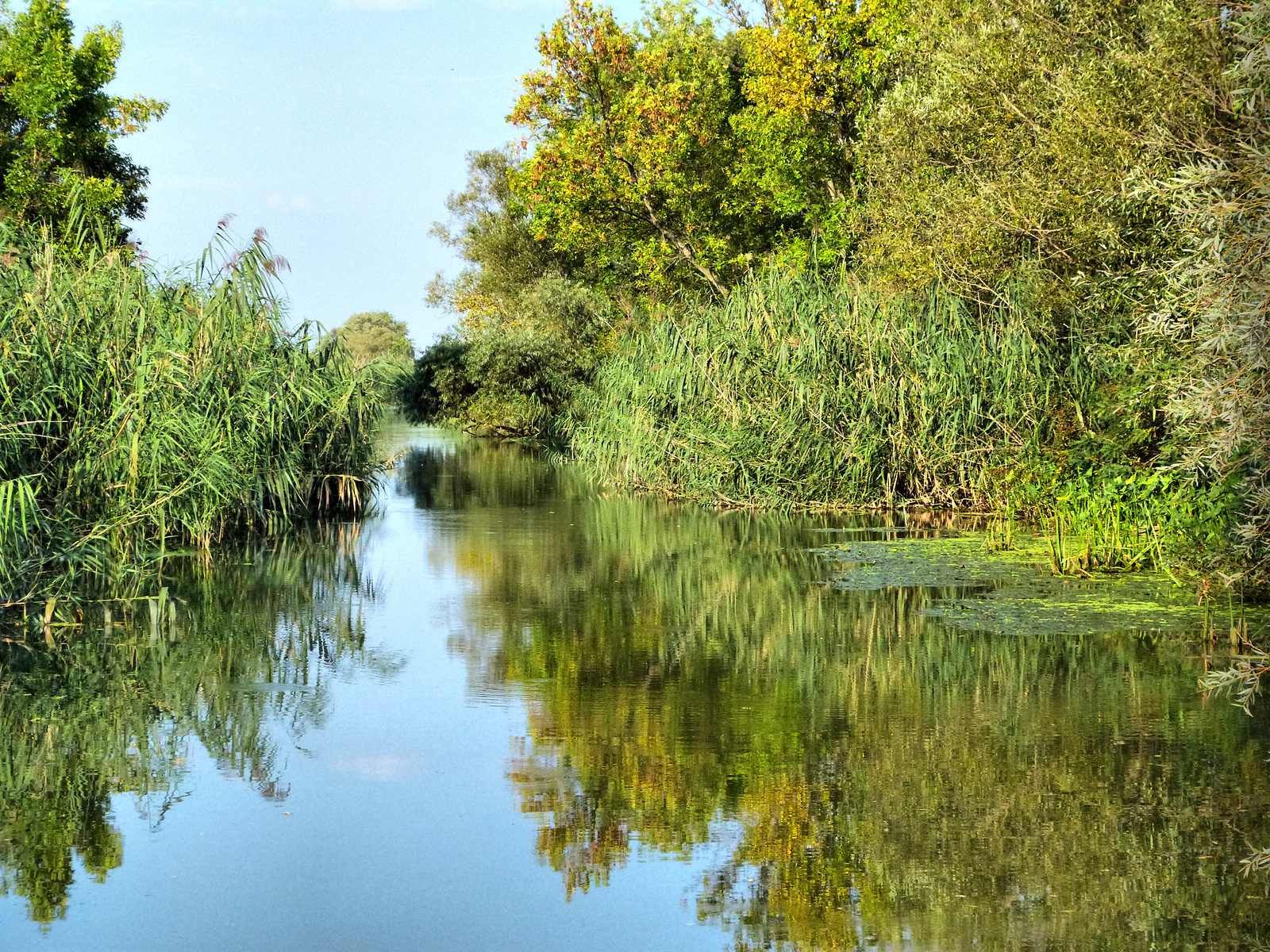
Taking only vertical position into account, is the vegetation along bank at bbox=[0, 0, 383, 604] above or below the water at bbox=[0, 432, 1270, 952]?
above

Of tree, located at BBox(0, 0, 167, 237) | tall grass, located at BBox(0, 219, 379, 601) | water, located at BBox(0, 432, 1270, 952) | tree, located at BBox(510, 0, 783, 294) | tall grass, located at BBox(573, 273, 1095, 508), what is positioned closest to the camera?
water, located at BBox(0, 432, 1270, 952)

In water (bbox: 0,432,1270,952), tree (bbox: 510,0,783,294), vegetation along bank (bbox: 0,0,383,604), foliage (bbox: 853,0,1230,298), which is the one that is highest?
tree (bbox: 510,0,783,294)

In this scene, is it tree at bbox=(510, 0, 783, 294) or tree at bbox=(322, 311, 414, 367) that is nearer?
tree at bbox=(510, 0, 783, 294)

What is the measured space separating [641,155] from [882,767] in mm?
27969

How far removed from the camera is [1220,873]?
5.46 metres

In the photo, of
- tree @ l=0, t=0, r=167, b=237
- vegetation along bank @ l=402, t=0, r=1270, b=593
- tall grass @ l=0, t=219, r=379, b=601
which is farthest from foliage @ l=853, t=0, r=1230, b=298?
tree @ l=0, t=0, r=167, b=237

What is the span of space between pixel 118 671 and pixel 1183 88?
986cm

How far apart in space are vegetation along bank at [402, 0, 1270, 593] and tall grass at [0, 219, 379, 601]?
228 inches

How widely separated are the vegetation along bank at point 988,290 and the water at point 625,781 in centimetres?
201

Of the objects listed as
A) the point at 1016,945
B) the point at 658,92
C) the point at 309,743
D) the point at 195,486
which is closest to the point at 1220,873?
the point at 1016,945

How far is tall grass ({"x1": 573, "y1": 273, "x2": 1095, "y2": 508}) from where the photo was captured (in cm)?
1770

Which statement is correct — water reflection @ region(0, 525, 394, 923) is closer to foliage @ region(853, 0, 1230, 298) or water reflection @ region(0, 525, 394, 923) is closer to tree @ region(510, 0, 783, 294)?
foliage @ region(853, 0, 1230, 298)

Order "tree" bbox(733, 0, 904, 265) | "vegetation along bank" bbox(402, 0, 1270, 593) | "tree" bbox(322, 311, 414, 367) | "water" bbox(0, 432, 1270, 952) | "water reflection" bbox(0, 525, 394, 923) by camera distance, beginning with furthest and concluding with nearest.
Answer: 1. "tree" bbox(322, 311, 414, 367)
2. "tree" bbox(733, 0, 904, 265)
3. "vegetation along bank" bbox(402, 0, 1270, 593)
4. "water reflection" bbox(0, 525, 394, 923)
5. "water" bbox(0, 432, 1270, 952)

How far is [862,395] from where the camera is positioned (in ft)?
60.1
